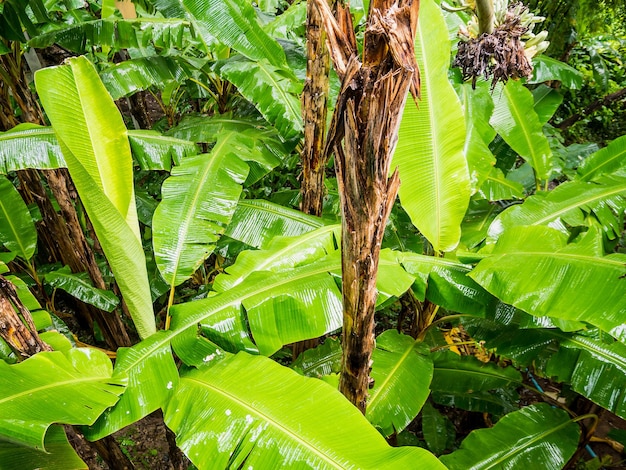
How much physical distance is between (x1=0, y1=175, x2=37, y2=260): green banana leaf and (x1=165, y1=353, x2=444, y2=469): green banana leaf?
1081 millimetres

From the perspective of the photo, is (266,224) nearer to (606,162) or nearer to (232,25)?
(232,25)

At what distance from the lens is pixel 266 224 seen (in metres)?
1.46

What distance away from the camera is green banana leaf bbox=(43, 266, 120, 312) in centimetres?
166

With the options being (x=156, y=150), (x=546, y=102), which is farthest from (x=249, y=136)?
(x=546, y=102)

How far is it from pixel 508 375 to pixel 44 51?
297cm

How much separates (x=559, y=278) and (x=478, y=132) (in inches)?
30.3

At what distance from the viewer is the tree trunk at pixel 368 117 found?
0.48 meters

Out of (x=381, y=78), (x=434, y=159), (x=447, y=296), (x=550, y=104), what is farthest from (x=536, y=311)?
(x=550, y=104)

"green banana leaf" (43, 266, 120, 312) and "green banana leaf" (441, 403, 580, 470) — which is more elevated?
"green banana leaf" (43, 266, 120, 312)

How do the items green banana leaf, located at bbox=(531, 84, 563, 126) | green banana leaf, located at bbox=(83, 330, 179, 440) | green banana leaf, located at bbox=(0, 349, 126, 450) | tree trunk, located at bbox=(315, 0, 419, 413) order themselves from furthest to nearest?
green banana leaf, located at bbox=(531, 84, 563, 126) → green banana leaf, located at bbox=(83, 330, 179, 440) → green banana leaf, located at bbox=(0, 349, 126, 450) → tree trunk, located at bbox=(315, 0, 419, 413)

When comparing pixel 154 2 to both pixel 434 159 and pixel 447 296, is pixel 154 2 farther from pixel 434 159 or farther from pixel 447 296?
pixel 447 296

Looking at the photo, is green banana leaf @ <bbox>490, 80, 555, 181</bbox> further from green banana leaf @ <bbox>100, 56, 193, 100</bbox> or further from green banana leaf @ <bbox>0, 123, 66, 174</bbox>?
green banana leaf @ <bbox>0, 123, 66, 174</bbox>

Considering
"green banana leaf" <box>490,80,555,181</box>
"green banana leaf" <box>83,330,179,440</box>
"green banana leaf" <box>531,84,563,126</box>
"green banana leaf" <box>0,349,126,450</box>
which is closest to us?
"green banana leaf" <box>0,349,126,450</box>

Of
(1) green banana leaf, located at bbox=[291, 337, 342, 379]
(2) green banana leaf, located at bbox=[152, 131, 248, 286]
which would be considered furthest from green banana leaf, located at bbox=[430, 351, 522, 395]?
(2) green banana leaf, located at bbox=[152, 131, 248, 286]
